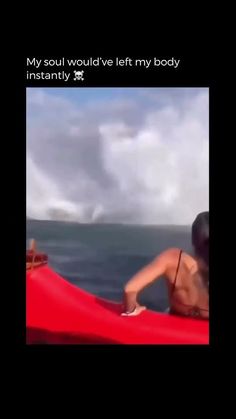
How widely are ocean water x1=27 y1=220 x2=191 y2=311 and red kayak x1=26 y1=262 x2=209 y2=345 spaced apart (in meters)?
0.05

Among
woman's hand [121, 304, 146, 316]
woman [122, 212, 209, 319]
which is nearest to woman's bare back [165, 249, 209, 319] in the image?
woman [122, 212, 209, 319]

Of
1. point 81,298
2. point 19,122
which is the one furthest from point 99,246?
point 19,122

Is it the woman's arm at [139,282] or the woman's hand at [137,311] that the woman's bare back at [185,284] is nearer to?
the woman's arm at [139,282]

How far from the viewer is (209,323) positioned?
7.79ft

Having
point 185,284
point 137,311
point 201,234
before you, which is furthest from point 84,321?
point 201,234

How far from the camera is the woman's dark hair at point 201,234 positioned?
7.82 feet

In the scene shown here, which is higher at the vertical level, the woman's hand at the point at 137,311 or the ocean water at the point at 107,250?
the ocean water at the point at 107,250

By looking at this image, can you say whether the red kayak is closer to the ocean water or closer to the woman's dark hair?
the ocean water

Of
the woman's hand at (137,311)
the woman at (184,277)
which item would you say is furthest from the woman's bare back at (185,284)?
the woman's hand at (137,311)

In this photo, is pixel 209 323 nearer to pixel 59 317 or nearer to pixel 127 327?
pixel 127 327

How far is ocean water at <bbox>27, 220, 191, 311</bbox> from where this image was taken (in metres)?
2.38

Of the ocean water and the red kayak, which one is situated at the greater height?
the ocean water

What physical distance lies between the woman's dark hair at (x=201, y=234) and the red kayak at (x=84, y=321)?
0.37 meters

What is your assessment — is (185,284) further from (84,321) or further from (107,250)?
(84,321)
